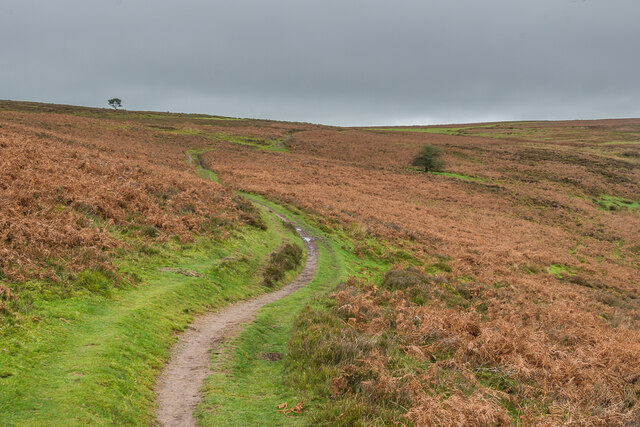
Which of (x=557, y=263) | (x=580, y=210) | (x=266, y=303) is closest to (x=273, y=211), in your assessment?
(x=266, y=303)

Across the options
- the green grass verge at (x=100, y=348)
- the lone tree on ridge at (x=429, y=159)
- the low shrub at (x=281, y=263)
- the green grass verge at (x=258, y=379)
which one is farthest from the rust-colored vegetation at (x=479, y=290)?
the low shrub at (x=281, y=263)

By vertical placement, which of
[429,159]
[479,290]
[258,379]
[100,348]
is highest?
[429,159]

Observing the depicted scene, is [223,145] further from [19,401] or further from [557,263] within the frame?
[19,401]

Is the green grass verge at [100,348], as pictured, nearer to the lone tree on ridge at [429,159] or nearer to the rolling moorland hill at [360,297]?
the rolling moorland hill at [360,297]

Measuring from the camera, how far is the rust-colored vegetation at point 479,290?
7.20 m

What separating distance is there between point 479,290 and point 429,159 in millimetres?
53125

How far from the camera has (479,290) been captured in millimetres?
18922

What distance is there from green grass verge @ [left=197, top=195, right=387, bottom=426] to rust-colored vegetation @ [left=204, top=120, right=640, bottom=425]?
648 millimetres

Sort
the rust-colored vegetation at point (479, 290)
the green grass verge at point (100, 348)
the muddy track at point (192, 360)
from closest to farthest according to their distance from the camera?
the green grass verge at point (100, 348)
the muddy track at point (192, 360)
the rust-colored vegetation at point (479, 290)

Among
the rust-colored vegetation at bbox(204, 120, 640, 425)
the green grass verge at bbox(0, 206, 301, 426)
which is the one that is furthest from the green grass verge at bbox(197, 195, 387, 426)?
the green grass verge at bbox(0, 206, 301, 426)

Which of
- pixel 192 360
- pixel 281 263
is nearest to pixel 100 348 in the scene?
pixel 192 360

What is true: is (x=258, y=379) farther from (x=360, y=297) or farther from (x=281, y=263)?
(x=281, y=263)

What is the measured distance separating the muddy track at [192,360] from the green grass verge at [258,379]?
25 cm

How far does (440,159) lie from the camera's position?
69812 millimetres
